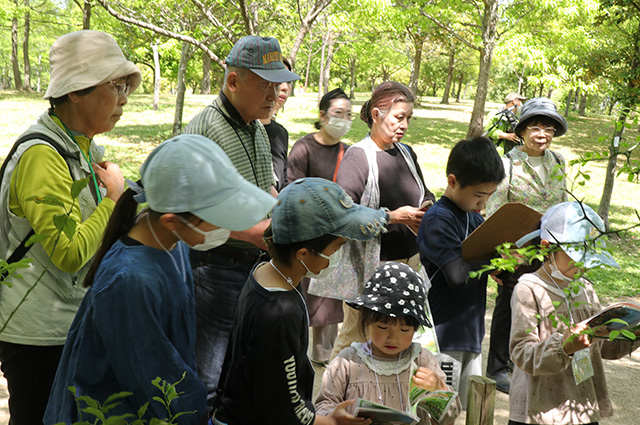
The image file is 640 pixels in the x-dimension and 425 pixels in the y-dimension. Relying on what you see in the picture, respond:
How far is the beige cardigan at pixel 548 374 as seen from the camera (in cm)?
269

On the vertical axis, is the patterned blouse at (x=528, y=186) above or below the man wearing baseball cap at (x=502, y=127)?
below

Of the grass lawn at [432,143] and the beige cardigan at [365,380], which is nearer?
the beige cardigan at [365,380]

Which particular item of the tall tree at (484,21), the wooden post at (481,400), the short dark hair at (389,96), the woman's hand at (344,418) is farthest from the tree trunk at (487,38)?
the woman's hand at (344,418)

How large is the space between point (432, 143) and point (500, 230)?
1562 centimetres

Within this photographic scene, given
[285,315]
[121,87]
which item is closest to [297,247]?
[285,315]

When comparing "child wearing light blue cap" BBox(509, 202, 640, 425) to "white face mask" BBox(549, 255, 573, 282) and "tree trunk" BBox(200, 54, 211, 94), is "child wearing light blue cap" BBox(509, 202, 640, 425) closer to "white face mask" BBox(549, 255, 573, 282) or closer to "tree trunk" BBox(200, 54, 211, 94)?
"white face mask" BBox(549, 255, 573, 282)

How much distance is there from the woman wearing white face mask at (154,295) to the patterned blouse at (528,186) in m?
3.52

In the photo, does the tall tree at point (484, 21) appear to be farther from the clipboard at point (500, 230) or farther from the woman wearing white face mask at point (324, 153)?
the clipboard at point (500, 230)

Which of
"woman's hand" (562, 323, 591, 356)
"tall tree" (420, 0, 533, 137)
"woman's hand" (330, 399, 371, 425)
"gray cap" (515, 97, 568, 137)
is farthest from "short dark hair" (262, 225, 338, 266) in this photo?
"tall tree" (420, 0, 533, 137)

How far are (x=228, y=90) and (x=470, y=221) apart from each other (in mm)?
1579

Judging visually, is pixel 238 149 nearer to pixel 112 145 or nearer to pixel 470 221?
pixel 470 221

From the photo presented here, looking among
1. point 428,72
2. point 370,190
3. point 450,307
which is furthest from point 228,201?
point 428,72

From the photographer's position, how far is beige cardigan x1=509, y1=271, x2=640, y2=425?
2689 mm

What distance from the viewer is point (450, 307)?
3.13 meters
